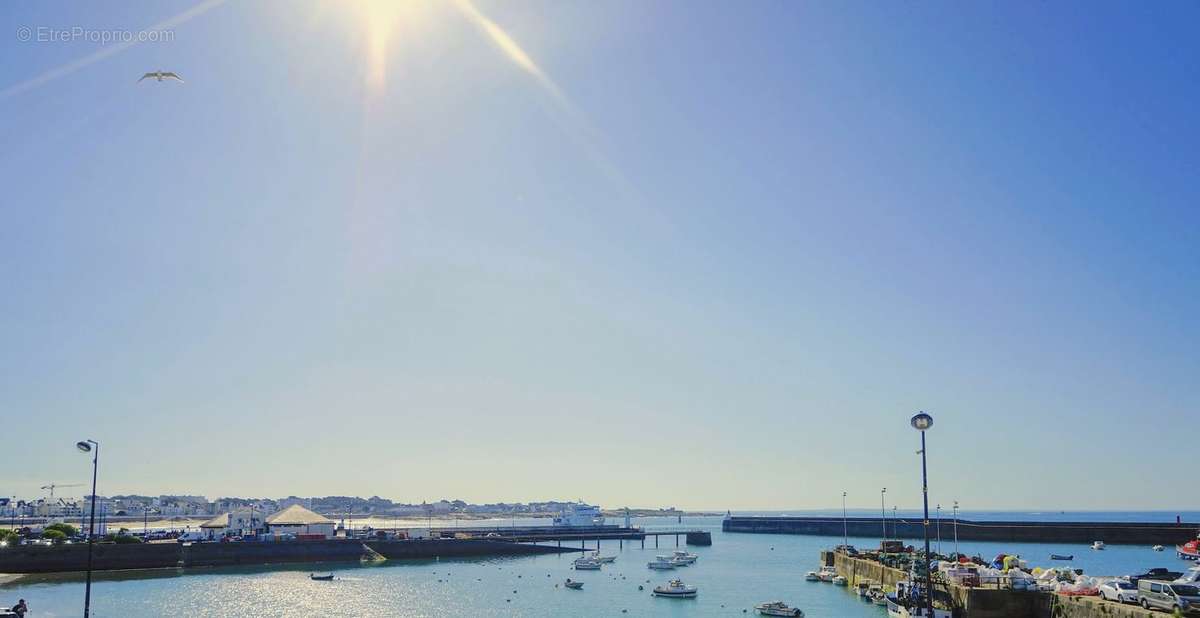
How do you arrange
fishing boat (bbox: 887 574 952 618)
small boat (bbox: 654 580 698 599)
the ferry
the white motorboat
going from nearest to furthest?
fishing boat (bbox: 887 574 952 618), small boat (bbox: 654 580 698 599), the white motorboat, the ferry

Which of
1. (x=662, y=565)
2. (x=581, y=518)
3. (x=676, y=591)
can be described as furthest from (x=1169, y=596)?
(x=581, y=518)

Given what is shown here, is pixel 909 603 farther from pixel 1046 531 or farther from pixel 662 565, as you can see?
pixel 1046 531

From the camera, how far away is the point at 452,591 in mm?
67875

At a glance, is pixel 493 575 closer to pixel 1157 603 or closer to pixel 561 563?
pixel 561 563

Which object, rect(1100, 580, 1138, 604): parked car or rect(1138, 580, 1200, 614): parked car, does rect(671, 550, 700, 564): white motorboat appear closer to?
rect(1100, 580, 1138, 604): parked car

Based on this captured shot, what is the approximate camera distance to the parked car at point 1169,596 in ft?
101

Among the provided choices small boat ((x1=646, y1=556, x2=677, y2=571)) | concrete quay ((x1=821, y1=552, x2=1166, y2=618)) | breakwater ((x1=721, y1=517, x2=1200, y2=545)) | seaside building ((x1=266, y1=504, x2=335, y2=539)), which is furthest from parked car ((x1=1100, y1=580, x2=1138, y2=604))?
seaside building ((x1=266, y1=504, x2=335, y2=539))

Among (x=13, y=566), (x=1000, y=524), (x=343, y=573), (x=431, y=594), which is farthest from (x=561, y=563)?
(x=1000, y=524)

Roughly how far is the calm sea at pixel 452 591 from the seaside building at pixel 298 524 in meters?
9.22

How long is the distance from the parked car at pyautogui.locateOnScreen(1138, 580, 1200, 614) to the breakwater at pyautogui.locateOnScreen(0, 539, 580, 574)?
77.5m

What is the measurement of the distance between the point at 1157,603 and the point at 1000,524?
124898mm

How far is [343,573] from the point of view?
264 feet

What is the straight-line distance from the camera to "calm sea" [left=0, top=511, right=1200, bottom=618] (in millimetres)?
55906

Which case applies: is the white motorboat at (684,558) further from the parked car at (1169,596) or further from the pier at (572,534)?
the parked car at (1169,596)
